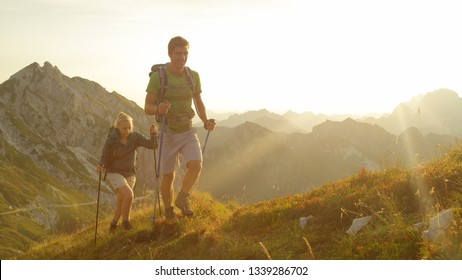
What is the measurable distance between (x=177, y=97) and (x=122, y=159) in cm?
237

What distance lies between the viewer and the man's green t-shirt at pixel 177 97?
29.5ft

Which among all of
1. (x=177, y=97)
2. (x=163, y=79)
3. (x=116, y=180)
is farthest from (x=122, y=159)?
(x=163, y=79)

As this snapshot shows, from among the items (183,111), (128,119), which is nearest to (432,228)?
(183,111)

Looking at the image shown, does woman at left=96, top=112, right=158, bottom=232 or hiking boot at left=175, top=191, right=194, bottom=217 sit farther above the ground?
woman at left=96, top=112, right=158, bottom=232

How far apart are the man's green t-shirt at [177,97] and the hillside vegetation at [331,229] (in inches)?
90.4

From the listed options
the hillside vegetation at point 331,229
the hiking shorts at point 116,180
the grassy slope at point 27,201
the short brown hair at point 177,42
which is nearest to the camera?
the hillside vegetation at point 331,229

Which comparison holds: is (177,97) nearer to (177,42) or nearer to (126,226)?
(177,42)

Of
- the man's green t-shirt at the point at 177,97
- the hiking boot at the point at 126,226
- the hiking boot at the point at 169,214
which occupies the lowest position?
the hiking boot at the point at 126,226

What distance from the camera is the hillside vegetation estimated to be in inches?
214

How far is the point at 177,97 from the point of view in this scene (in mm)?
9227

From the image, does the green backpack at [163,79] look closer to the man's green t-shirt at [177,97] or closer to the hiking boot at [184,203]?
the man's green t-shirt at [177,97]

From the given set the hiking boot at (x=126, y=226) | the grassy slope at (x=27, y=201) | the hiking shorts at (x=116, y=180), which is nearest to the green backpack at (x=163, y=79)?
the hiking shorts at (x=116, y=180)

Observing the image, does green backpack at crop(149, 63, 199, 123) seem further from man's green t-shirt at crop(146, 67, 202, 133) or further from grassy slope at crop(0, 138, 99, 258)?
grassy slope at crop(0, 138, 99, 258)

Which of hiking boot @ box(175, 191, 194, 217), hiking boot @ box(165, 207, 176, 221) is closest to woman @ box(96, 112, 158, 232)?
hiking boot @ box(165, 207, 176, 221)
